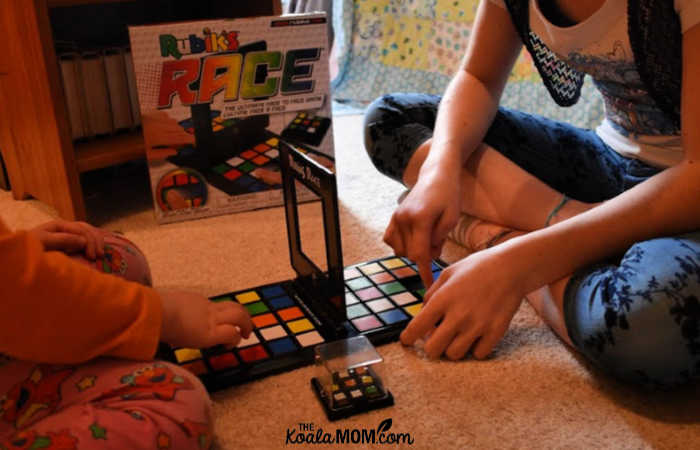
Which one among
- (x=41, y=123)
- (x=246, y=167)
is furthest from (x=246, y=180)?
(x=41, y=123)

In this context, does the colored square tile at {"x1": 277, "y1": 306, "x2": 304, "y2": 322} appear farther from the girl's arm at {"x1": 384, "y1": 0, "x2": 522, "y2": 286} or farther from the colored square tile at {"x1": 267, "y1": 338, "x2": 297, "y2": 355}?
the girl's arm at {"x1": 384, "y1": 0, "x2": 522, "y2": 286}

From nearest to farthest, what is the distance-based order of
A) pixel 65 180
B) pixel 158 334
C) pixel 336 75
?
1. pixel 158 334
2. pixel 65 180
3. pixel 336 75

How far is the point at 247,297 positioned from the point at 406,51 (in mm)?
1248

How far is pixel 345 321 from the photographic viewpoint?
906mm

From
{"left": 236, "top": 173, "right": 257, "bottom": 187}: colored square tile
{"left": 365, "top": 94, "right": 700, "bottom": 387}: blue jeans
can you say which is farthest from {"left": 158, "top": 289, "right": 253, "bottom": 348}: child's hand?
{"left": 236, "top": 173, "right": 257, "bottom": 187}: colored square tile

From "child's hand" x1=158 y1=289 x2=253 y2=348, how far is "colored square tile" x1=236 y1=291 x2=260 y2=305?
0.18 meters

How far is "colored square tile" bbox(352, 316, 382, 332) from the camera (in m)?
0.91

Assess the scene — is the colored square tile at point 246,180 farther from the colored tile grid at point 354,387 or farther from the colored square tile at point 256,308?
the colored tile grid at point 354,387

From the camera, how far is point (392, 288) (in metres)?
0.99

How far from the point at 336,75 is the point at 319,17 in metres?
0.84

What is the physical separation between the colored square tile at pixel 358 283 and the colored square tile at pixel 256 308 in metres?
0.12

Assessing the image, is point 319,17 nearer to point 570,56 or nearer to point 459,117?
point 459,117

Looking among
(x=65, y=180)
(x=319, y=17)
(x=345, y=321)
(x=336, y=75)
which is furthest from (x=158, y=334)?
(x=336, y=75)

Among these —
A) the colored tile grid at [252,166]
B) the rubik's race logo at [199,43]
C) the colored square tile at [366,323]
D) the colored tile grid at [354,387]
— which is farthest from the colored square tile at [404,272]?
the rubik's race logo at [199,43]
